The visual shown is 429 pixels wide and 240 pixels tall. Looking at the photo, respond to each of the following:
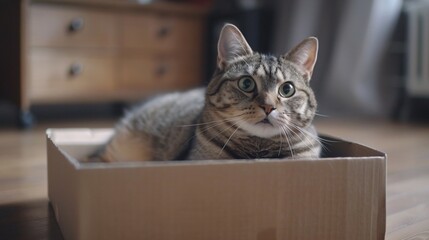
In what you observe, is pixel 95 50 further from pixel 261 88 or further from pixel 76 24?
pixel 261 88

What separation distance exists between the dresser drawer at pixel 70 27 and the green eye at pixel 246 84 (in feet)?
6.29

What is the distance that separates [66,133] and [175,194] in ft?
2.65

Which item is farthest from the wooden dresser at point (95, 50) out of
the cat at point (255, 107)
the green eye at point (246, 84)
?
the green eye at point (246, 84)

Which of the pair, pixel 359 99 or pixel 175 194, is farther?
pixel 359 99

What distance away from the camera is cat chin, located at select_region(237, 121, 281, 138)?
3.33 ft

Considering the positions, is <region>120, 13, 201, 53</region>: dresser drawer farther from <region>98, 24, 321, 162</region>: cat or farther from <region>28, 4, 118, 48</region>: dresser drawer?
<region>98, 24, 321, 162</region>: cat

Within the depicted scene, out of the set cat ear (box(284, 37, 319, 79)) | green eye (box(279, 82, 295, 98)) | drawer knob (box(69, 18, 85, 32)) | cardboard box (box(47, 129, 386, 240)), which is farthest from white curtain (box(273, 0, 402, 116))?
cardboard box (box(47, 129, 386, 240))

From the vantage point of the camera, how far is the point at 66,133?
153 centimetres

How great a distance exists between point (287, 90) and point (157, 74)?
2250 mm

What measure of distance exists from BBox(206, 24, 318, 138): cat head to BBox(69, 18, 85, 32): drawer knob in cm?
187

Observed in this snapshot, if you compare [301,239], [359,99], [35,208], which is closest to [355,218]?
[301,239]

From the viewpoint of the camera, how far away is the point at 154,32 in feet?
10.4

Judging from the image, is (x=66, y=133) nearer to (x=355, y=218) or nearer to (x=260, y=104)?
(x=260, y=104)

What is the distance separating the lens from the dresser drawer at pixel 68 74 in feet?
8.95
